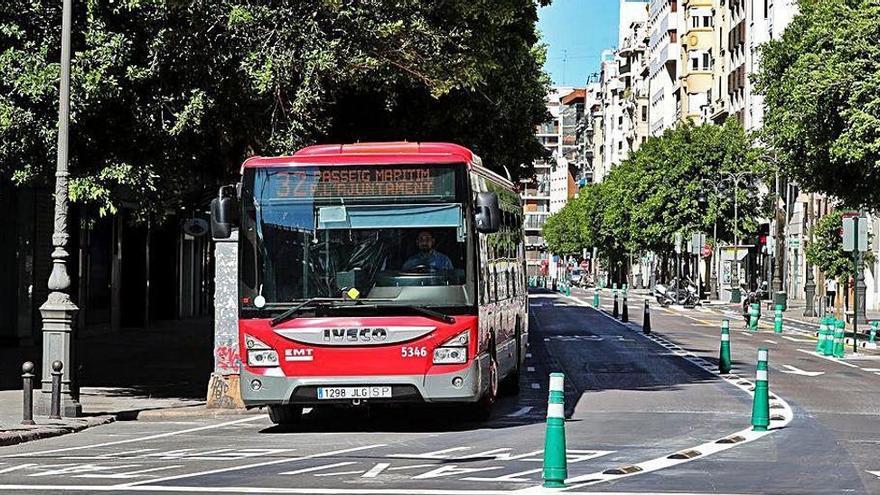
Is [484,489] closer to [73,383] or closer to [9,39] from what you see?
[73,383]

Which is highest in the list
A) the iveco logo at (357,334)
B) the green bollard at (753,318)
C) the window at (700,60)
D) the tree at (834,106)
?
the window at (700,60)

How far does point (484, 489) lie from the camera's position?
13492 millimetres

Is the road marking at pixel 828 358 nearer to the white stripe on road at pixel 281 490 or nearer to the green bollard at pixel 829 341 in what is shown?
the green bollard at pixel 829 341

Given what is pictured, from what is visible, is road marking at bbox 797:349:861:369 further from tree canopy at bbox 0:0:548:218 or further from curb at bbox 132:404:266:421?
curb at bbox 132:404:266:421

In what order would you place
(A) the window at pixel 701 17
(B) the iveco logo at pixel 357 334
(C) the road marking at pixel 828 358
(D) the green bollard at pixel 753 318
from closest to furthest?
(B) the iveco logo at pixel 357 334, (C) the road marking at pixel 828 358, (D) the green bollard at pixel 753 318, (A) the window at pixel 701 17

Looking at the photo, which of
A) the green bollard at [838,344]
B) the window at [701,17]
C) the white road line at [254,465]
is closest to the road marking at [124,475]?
the white road line at [254,465]

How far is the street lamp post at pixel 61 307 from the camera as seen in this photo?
21.8 meters

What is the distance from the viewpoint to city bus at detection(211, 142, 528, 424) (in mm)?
19078

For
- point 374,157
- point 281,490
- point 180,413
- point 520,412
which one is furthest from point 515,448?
point 180,413

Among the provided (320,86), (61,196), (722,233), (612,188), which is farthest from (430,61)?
(612,188)

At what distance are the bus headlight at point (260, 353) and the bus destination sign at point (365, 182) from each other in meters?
1.64

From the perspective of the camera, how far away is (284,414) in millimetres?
20812

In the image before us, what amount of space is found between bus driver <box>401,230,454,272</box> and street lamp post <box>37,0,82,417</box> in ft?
17.0

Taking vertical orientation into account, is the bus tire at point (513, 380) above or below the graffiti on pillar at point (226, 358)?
below
